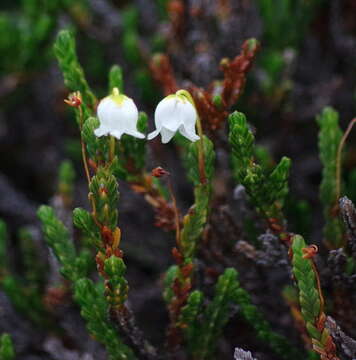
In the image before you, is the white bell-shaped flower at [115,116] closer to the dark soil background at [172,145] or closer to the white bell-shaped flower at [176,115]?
the white bell-shaped flower at [176,115]

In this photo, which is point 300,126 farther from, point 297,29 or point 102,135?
point 102,135

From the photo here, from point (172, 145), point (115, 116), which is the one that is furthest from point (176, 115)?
point (172, 145)

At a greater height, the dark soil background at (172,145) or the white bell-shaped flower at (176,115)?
the dark soil background at (172,145)

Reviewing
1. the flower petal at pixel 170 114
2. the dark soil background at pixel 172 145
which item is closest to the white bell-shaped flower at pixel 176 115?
the flower petal at pixel 170 114


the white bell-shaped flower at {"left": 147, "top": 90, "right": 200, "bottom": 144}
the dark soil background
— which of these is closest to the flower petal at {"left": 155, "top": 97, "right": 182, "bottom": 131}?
the white bell-shaped flower at {"left": 147, "top": 90, "right": 200, "bottom": 144}

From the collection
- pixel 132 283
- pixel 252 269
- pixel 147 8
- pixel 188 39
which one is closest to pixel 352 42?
pixel 188 39

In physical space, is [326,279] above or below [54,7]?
below

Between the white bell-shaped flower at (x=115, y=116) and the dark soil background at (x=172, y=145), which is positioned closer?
the white bell-shaped flower at (x=115, y=116)
